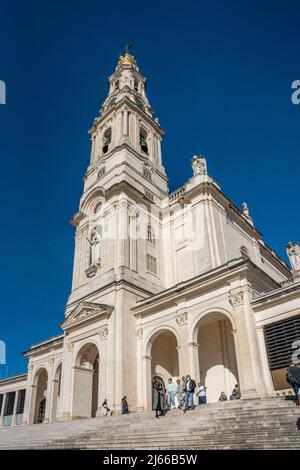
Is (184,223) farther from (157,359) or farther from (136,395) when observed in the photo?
(136,395)

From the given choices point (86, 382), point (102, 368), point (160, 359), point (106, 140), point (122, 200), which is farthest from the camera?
point (106, 140)

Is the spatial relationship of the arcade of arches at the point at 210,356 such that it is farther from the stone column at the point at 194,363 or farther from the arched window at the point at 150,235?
the arched window at the point at 150,235

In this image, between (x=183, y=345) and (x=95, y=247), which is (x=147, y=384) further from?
(x=95, y=247)

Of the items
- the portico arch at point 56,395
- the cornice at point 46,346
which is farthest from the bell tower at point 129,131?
the portico arch at point 56,395

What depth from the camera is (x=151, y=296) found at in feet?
76.4

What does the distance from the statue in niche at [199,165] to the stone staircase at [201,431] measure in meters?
19.4

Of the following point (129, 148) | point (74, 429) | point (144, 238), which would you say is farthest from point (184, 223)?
point (74, 429)

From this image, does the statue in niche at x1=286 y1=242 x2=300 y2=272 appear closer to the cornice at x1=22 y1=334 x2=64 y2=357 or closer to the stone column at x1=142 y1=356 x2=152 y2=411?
the stone column at x1=142 y1=356 x2=152 y2=411

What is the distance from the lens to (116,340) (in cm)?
2242

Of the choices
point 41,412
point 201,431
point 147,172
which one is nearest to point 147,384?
point 201,431

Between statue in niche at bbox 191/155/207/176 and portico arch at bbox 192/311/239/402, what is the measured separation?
505 inches

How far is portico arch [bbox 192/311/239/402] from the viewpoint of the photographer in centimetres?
2088

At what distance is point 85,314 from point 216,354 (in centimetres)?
914

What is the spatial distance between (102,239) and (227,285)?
11.9m
